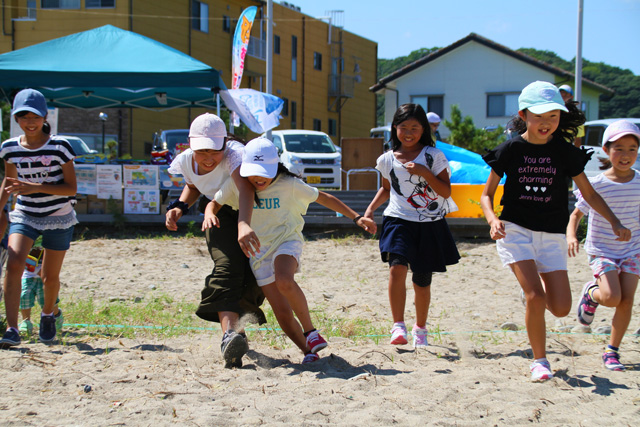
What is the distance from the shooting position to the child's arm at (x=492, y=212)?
382 cm

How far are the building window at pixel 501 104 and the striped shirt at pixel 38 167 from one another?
3383 centimetres

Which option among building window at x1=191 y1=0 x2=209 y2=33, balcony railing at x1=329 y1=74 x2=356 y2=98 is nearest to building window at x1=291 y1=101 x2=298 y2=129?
balcony railing at x1=329 y1=74 x2=356 y2=98

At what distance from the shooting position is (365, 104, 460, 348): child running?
15.5ft

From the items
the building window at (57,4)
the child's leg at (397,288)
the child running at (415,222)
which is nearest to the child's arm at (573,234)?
the child running at (415,222)

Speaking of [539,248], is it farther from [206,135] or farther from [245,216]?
[206,135]

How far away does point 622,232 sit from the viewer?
13.6ft

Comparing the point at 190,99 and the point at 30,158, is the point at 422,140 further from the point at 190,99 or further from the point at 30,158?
the point at 190,99

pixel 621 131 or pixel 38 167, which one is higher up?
pixel 621 131

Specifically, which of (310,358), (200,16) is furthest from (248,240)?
(200,16)

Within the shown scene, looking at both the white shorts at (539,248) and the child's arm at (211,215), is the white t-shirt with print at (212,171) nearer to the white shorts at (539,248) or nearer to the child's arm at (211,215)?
the child's arm at (211,215)

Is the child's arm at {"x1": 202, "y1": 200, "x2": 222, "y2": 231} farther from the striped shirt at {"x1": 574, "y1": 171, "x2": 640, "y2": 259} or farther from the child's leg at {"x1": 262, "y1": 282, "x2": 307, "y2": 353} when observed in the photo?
the striped shirt at {"x1": 574, "y1": 171, "x2": 640, "y2": 259}

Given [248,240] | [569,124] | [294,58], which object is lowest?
[248,240]

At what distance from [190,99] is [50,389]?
12.2 m

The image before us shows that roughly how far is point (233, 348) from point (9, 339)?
5.75ft
